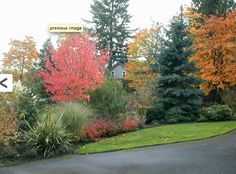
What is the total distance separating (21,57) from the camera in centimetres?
4247

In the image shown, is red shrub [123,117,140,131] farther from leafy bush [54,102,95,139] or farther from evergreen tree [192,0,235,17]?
evergreen tree [192,0,235,17]

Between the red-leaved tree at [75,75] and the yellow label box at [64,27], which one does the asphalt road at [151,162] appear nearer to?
the yellow label box at [64,27]

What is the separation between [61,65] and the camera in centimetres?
1992

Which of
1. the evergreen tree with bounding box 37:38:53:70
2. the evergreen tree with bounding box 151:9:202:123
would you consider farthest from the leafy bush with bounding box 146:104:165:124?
the evergreen tree with bounding box 37:38:53:70

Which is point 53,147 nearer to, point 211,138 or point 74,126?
point 74,126

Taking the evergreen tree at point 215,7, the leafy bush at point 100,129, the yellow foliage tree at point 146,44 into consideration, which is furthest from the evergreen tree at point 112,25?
the leafy bush at point 100,129

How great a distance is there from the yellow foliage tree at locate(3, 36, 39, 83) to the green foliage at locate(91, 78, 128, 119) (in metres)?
23.4

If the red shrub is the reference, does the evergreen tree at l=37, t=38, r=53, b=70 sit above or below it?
above

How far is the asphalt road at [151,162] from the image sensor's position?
9477mm

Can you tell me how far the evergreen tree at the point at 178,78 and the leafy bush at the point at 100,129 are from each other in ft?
19.8

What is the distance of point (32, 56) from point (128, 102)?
2535 centimetres

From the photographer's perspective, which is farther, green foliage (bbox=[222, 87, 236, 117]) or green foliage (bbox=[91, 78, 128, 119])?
green foliage (bbox=[222, 87, 236, 117])

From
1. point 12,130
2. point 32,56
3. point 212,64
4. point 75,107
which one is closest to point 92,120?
point 75,107

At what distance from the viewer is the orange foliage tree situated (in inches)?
1041
